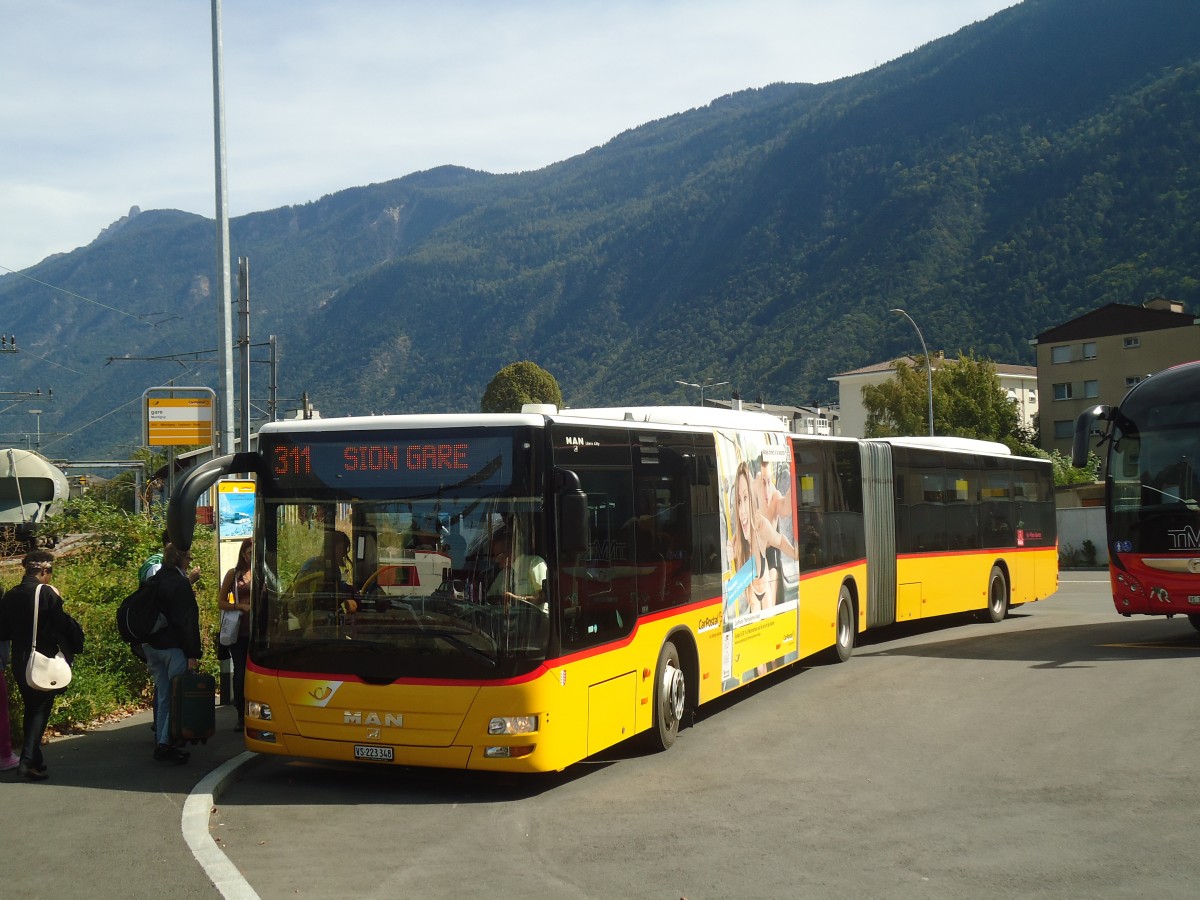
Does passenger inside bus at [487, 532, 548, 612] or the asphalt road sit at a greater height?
passenger inside bus at [487, 532, 548, 612]

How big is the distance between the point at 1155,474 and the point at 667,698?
902cm

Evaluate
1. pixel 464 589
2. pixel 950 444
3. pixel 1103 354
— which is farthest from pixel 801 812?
pixel 1103 354

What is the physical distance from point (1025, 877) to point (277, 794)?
497 centimetres

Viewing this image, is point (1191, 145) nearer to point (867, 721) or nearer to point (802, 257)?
point (802, 257)

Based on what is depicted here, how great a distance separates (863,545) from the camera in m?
17.4

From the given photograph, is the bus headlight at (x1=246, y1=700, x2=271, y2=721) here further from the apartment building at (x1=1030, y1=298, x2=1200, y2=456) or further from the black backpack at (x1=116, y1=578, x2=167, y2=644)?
the apartment building at (x1=1030, y1=298, x2=1200, y2=456)

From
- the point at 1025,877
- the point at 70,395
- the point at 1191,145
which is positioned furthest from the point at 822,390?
the point at 1025,877

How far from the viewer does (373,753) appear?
8805 millimetres

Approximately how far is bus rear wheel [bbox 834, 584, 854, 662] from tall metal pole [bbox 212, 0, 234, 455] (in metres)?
8.02

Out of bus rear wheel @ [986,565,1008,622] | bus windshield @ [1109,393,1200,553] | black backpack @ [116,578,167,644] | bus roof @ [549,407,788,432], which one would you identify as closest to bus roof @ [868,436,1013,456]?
bus rear wheel @ [986,565,1008,622]

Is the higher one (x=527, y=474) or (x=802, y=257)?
(x=802, y=257)

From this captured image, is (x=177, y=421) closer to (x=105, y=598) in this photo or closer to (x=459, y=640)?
(x=105, y=598)

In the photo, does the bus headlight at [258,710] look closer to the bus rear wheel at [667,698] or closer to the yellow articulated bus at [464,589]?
the yellow articulated bus at [464,589]

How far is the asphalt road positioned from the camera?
6688mm
